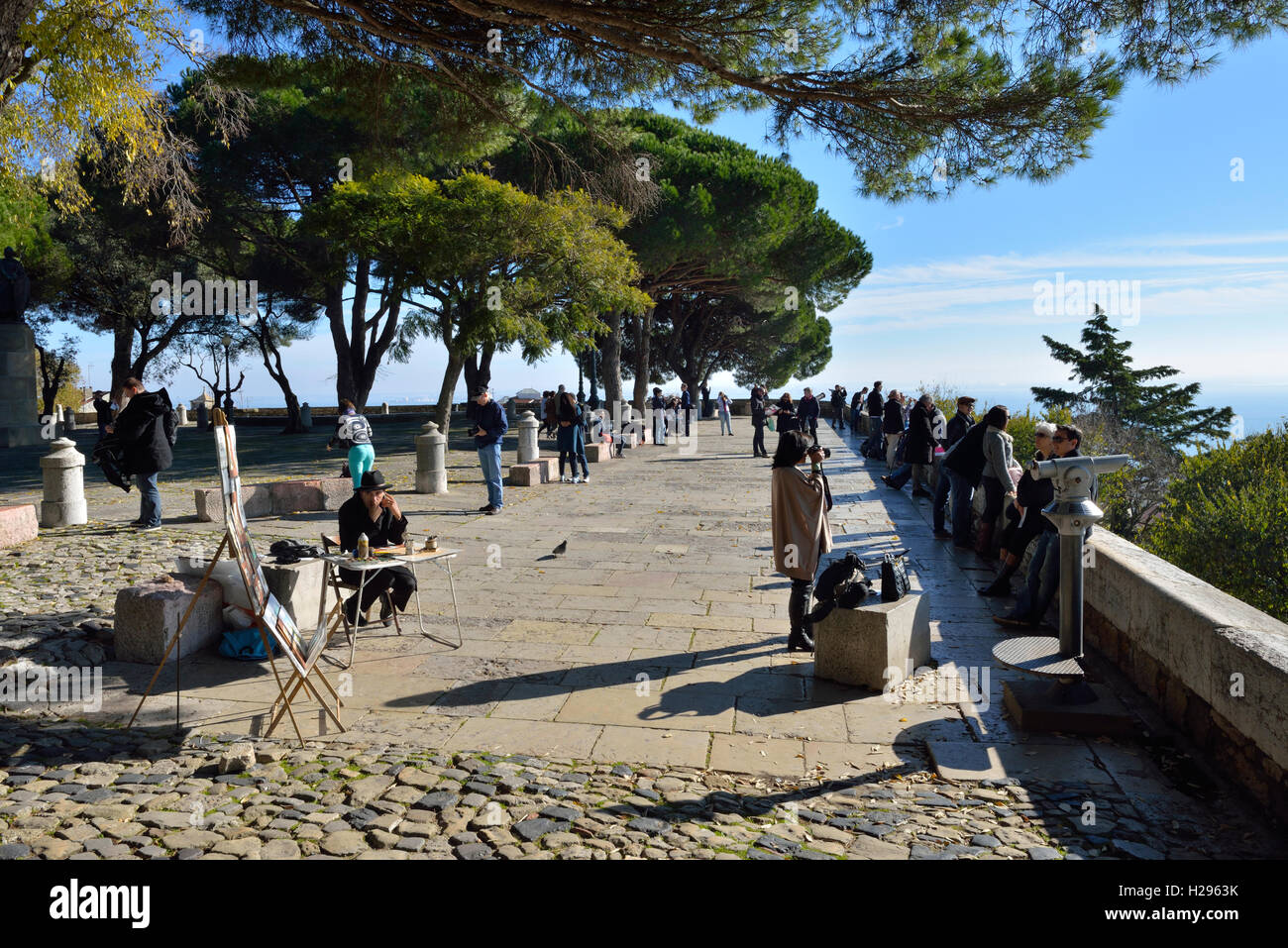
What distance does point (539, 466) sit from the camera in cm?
1534

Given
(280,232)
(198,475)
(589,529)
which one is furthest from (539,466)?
(280,232)

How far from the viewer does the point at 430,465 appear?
1366 centimetres

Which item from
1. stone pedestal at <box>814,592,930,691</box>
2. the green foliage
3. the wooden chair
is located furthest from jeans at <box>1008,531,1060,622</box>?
the wooden chair

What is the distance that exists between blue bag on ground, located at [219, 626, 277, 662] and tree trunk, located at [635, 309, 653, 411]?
84.0 feet

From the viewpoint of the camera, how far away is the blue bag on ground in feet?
18.8

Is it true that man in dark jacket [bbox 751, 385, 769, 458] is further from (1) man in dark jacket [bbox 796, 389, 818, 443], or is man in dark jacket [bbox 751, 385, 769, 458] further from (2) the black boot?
(2) the black boot

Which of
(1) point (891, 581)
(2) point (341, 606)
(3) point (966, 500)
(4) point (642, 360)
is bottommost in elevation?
(2) point (341, 606)

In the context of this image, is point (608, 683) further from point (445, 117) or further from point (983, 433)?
point (445, 117)

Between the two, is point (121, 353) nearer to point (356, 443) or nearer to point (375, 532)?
point (356, 443)

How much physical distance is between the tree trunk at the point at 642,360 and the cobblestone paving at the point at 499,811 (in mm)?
27245

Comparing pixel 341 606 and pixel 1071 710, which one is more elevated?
pixel 341 606

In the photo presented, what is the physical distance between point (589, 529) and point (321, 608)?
4.93 metres

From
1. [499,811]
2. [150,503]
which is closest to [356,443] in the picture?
[150,503]

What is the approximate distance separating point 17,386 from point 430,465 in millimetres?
13330
